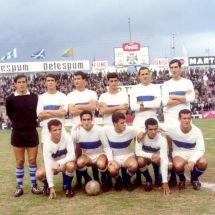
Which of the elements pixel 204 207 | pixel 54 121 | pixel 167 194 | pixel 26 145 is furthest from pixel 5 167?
pixel 204 207

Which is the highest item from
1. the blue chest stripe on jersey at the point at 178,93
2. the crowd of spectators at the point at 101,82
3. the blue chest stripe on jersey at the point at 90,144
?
the crowd of spectators at the point at 101,82

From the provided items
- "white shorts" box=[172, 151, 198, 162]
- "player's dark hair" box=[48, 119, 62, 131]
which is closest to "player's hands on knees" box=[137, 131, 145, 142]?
"white shorts" box=[172, 151, 198, 162]

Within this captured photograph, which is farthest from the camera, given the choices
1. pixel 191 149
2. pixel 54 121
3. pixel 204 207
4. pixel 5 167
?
pixel 5 167

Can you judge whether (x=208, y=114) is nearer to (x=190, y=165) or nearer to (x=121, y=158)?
(x=121, y=158)

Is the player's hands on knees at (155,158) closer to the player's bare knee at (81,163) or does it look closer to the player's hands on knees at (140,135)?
the player's hands on knees at (140,135)

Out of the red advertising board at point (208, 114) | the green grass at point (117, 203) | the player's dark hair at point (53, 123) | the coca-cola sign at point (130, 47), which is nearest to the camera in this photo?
the green grass at point (117, 203)

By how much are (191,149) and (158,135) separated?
62 centimetres

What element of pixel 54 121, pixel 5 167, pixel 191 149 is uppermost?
pixel 54 121

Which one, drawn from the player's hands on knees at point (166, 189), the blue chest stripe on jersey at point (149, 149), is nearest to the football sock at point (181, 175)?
the player's hands on knees at point (166, 189)

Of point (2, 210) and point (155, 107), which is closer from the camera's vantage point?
point (2, 210)

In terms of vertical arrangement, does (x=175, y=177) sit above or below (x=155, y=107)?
below

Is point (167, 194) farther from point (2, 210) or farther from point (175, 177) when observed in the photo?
point (2, 210)

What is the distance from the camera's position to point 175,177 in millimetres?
7660

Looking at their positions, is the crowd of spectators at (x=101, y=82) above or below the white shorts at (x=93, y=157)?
above
